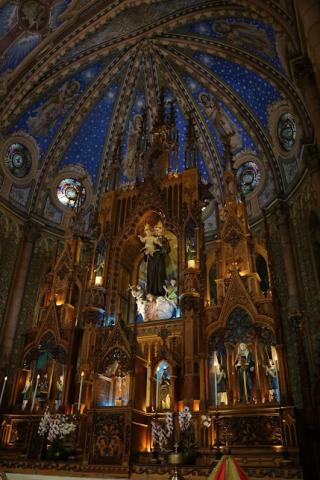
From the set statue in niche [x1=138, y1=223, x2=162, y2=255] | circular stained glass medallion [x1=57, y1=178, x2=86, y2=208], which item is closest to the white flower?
statue in niche [x1=138, y1=223, x2=162, y2=255]

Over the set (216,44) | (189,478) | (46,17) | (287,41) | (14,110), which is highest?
(216,44)

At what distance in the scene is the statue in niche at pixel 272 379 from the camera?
1238cm

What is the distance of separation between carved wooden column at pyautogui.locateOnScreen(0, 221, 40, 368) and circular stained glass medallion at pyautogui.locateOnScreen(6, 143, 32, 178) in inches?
124

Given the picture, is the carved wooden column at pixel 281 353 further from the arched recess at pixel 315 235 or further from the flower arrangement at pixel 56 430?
the flower arrangement at pixel 56 430

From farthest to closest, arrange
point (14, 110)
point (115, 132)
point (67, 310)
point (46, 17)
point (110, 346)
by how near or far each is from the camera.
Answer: point (115, 132) → point (14, 110) → point (46, 17) → point (67, 310) → point (110, 346)

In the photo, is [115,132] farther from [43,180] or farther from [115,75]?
[43,180]

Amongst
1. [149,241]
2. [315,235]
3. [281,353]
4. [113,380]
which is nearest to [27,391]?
[113,380]

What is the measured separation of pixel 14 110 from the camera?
22281 mm

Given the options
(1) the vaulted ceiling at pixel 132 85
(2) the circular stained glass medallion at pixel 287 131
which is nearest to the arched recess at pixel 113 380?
(1) the vaulted ceiling at pixel 132 85

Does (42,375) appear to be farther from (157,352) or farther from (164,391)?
(164,391)

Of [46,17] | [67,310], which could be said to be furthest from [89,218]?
[46,17]

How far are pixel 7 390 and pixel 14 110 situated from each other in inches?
567

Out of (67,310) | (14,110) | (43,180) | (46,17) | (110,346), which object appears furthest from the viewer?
(43,180)

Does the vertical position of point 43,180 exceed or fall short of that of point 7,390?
it exceeds it
